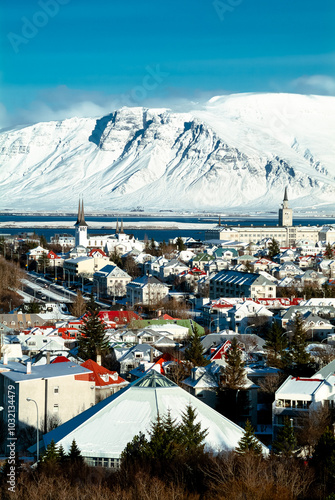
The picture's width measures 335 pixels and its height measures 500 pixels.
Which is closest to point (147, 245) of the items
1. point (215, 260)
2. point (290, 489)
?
point (215, 260)

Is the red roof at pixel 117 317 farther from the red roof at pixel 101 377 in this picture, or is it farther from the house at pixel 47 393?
the house at pixel 47 393

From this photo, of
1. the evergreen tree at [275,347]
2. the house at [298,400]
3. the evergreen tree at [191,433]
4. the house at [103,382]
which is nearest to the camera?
the evergreen tree at [191,433]

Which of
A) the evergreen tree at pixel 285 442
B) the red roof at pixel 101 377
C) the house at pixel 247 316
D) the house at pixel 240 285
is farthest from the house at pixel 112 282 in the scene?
the evergreen tree at pixel 285 442

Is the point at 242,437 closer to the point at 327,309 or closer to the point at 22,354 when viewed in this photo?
the point at 22,354

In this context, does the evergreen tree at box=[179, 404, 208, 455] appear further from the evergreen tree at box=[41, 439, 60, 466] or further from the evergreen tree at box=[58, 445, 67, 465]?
the evergreen tree at box=[41, 439, 60, 466]

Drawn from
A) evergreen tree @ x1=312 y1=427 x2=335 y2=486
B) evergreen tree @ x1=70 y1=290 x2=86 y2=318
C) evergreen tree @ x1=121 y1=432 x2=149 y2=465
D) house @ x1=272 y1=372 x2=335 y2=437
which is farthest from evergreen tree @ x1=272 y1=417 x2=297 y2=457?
evergreen tree @ x1=70 y1=290 x2=86 y2=318
